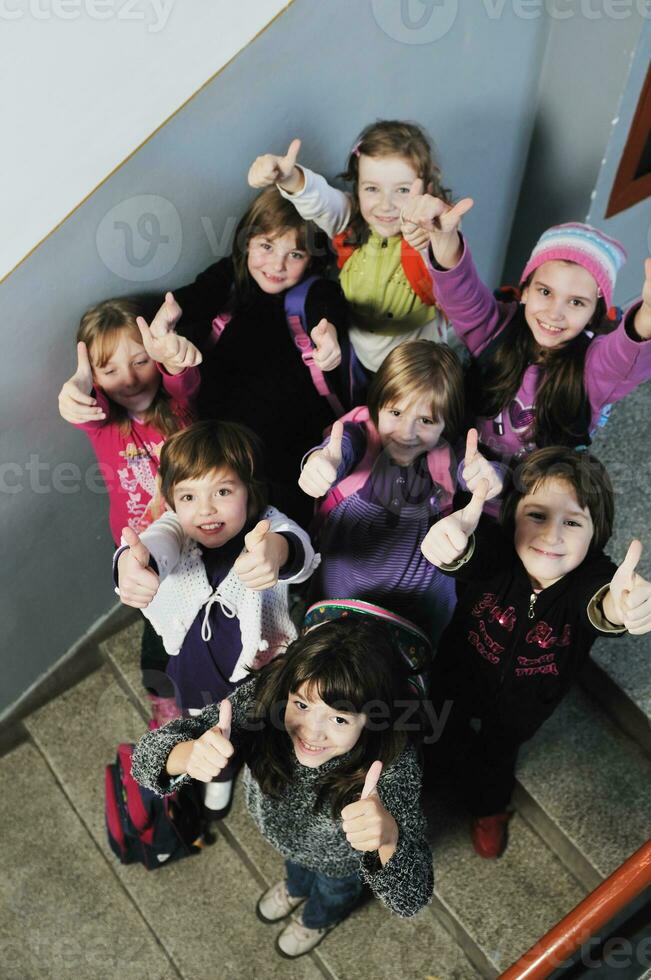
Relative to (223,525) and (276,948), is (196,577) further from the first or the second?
(276,948)

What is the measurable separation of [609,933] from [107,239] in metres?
1.85

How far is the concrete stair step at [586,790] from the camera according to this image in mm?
2428

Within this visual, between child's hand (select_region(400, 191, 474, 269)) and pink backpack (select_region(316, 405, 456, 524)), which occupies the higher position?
child's hand (select_region(400, 191, 474, 269))

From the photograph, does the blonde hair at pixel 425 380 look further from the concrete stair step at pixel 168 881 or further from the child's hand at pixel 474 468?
the concrete stair step at pixel 168 881

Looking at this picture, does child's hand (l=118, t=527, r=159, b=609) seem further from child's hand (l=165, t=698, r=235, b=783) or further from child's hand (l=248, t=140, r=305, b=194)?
child's hand (l=248, t=140, r=305, b=194)

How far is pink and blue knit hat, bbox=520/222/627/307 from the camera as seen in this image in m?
2.24

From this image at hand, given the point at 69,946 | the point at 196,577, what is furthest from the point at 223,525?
Result: the point at 69,946

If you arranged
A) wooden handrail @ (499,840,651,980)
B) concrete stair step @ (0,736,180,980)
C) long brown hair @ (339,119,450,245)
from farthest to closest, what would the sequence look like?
concrete stair step @ (0,736,180,980) < long brown hair @ (339,119,450,245) < wooden handrail @ (499,840,651,980)

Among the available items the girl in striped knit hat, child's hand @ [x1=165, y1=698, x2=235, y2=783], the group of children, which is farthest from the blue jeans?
the girl in striped knit hat

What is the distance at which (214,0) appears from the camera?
2113mm

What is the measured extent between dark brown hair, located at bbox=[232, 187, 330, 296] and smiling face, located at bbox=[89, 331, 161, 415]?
32 cm

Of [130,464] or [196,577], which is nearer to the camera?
[196,577]

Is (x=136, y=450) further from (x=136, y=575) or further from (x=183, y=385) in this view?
(x=136, y=575)

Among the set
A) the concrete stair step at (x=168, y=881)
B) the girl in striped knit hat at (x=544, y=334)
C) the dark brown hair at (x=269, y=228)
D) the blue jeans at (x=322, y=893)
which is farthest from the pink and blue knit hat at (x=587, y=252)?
the concrete stair step at (x=168, y=881)
